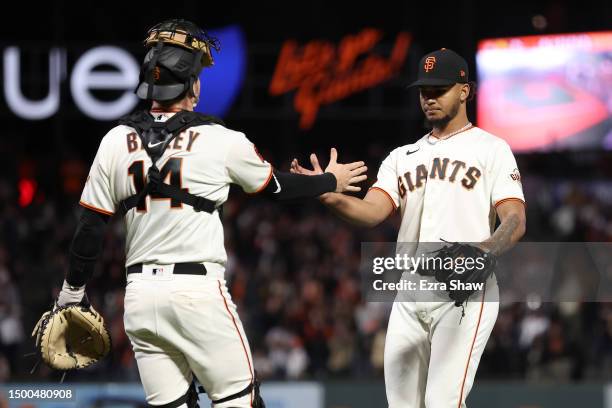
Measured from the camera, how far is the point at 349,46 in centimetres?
1781

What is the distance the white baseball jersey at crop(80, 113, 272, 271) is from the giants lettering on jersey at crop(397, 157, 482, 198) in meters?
0.99

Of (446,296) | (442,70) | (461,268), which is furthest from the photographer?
(442,70)

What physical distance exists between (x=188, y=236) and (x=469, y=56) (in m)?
13.3

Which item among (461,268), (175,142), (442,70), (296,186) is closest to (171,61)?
(175,142)

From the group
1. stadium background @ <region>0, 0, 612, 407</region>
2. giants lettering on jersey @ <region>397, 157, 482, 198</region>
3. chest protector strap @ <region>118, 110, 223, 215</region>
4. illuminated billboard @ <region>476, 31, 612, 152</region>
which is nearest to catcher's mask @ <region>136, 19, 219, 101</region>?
chest protector strap @ <region>118, 110, 223, 215</region>

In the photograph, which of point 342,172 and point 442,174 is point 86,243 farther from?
point 442,174

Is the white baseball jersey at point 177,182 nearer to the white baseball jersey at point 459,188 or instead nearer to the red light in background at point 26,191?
the white baseball jersey at point 459,188

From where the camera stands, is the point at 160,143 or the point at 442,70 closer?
the point at 160,143

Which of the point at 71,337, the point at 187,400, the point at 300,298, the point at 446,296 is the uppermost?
the point at 446,296

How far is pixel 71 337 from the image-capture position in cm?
500

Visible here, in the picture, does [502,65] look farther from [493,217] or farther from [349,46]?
[493,217]

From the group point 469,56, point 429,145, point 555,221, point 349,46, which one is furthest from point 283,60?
point 429,145

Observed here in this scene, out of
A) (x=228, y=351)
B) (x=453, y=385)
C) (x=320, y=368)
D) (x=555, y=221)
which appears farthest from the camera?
(x=555, y=221)

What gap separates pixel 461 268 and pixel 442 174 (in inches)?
23.6
